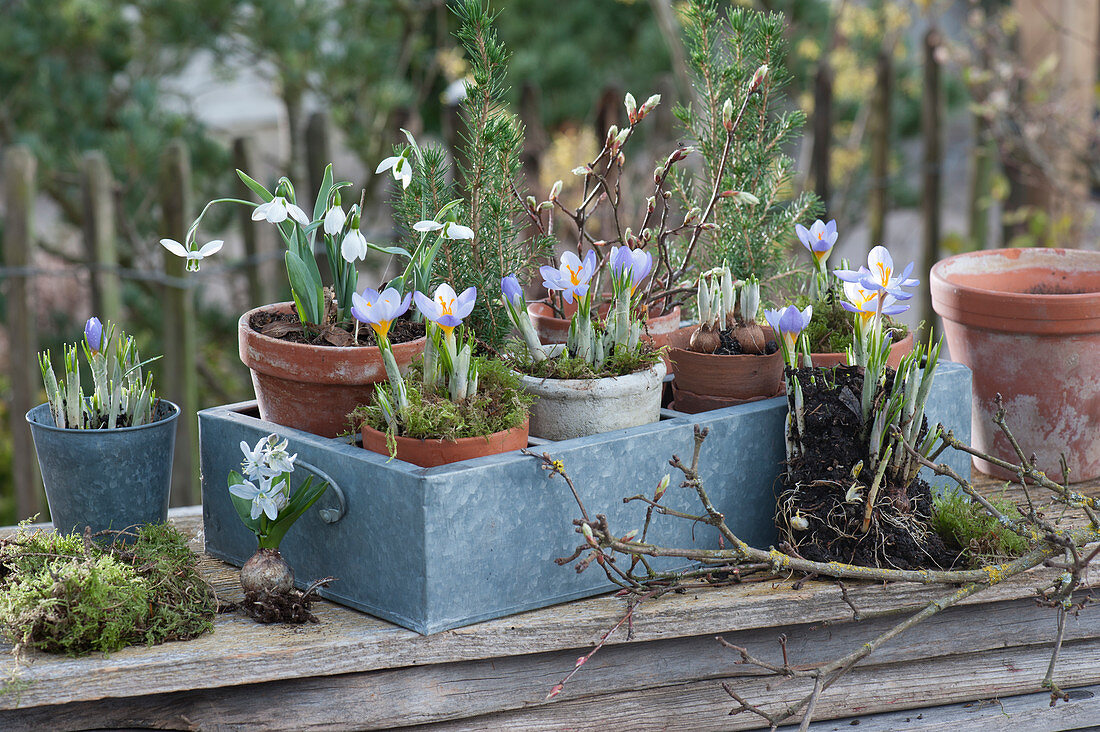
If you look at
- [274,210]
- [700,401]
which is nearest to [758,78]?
[700,401]

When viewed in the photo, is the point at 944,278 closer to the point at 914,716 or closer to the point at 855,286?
the point at 855,286

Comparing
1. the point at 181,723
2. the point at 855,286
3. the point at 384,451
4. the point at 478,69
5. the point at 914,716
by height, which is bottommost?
the point at 914,716

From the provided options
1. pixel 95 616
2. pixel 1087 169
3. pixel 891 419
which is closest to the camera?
pixel 95 616

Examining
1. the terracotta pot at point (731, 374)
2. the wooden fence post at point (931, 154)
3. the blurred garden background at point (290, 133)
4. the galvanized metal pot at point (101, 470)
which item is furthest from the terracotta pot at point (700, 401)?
the wooden fence post at point (931, 154)

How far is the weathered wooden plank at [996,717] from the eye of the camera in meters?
1.54

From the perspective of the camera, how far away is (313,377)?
1.46 metres

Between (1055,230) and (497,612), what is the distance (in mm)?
3323

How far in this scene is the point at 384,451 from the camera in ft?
4.48

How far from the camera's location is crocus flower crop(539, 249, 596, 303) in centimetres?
145

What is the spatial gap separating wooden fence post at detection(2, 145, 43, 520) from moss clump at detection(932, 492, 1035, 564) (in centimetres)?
259

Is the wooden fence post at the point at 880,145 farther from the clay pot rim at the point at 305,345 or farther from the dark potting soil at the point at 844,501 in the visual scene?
the clay pot rim at the point at 305,345

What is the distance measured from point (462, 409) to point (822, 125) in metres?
2.86

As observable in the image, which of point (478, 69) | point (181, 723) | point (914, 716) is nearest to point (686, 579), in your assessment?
point (914, 716)

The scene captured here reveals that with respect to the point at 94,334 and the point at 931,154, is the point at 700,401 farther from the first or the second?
the point at 931,154
